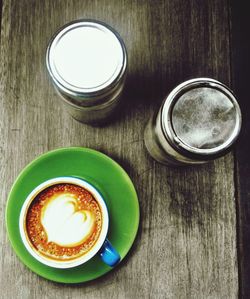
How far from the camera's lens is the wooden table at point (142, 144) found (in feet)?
2.74

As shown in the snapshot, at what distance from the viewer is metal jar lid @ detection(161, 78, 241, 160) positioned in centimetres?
70

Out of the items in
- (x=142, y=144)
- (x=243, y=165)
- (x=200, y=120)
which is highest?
(x=200, y=120)

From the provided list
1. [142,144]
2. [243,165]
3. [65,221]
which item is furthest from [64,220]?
[243,165]

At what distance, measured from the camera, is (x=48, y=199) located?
80 centimetres

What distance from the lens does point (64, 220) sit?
798 mm

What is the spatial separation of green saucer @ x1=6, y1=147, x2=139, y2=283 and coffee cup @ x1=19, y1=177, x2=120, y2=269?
0.14ft

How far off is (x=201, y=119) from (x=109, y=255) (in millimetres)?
261

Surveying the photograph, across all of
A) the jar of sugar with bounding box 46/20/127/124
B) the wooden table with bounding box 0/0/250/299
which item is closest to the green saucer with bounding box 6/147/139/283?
the wooden table with bounding box 0/0/250/299

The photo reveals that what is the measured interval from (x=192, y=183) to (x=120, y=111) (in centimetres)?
18

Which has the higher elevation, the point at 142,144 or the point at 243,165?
the point at 142,144

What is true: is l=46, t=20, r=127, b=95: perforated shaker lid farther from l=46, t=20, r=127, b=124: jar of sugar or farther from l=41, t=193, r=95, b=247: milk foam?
l=41, t=193, r=95, b=247: milk foam

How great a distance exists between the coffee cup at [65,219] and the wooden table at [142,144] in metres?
0.08

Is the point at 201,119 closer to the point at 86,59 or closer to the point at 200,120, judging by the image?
the point at 200,120

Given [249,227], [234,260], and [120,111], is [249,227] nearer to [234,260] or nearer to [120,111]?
[234,260]
